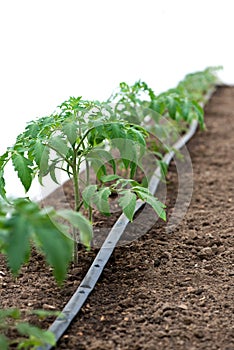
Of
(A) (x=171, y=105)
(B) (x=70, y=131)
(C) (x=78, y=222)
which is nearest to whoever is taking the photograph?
(C) (x=78, y=222)

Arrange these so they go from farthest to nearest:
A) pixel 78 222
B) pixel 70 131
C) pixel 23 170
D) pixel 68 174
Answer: pixel 68 174, pixel 70 131, pixel 23 170, pixel 78 222

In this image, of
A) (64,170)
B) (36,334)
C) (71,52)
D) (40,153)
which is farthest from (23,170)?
(71,52)

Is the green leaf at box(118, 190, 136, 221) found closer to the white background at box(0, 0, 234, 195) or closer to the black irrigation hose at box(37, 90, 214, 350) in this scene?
the black irrigation hose at box(37, 90, 214, 350)

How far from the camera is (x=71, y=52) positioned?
3.13 metres

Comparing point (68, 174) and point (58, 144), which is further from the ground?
point (58, 144)

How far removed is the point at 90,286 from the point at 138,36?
2.48m

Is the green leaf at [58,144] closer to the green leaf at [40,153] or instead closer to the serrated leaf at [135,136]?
the green leaf at [40,153]

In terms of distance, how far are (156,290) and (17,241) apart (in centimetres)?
93

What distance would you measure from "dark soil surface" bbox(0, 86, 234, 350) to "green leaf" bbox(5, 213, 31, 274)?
0.54 metres

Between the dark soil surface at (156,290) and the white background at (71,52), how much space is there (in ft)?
2.24

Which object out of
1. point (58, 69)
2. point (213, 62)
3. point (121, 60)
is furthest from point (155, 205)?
point (213, 62)

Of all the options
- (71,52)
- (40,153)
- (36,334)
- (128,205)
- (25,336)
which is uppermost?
(71,52)

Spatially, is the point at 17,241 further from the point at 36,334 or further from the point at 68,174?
the point at 68,174

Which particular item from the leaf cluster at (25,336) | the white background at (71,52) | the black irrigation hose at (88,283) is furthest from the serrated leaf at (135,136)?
the leaf cluster at (25,336)
